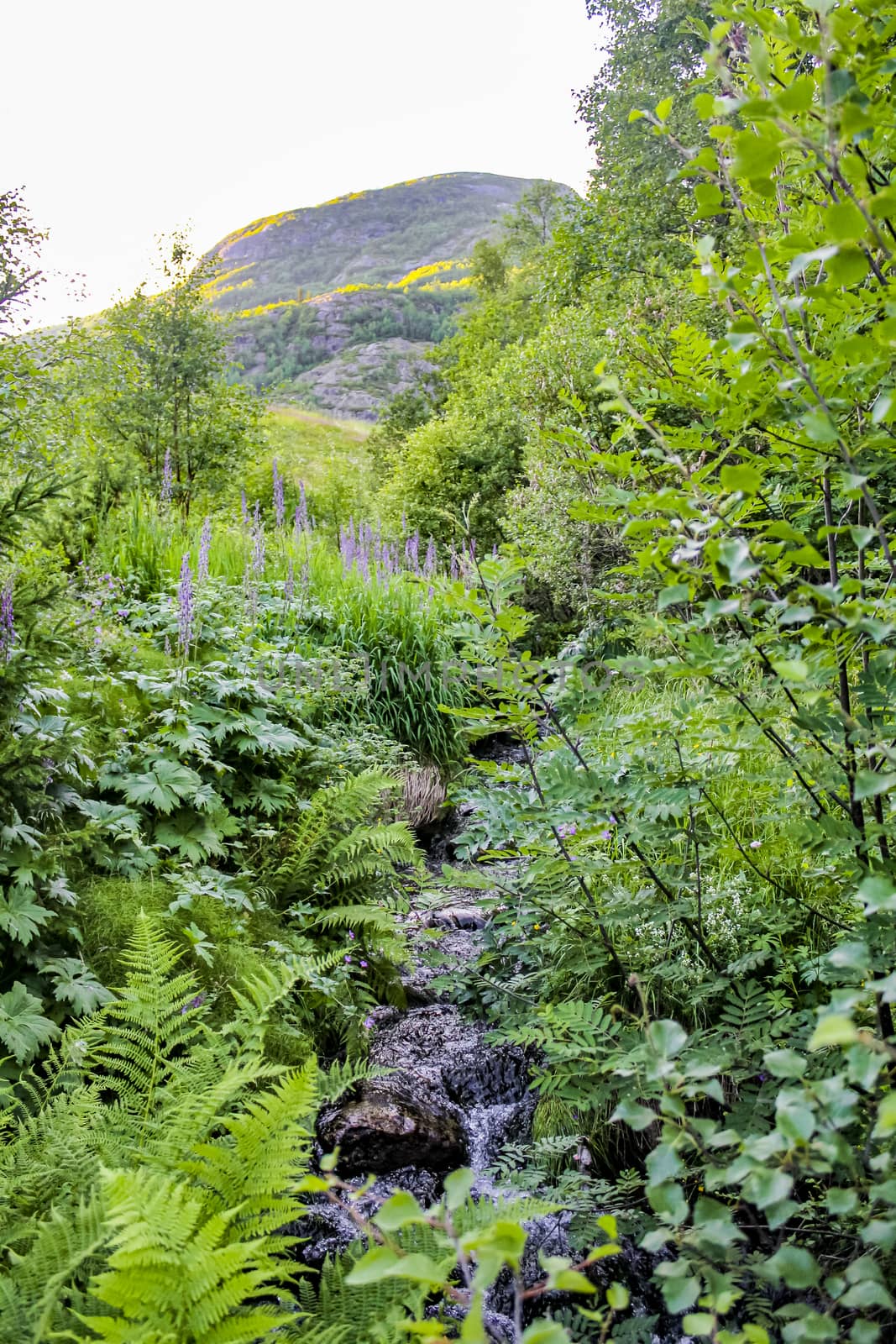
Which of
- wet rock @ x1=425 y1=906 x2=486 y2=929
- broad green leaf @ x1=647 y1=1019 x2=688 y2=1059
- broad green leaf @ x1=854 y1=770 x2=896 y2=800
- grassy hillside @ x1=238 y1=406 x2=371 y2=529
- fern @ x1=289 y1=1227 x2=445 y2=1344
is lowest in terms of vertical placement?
wet rock @ x1=425 y1=906 x2=486 y2=929

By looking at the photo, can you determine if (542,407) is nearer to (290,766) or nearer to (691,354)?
(290,766)

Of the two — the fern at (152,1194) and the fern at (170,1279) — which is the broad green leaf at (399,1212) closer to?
the fern at (152,1194)

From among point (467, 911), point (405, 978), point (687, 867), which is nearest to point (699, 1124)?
point (687, 867)

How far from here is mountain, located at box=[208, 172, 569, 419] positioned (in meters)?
67.4

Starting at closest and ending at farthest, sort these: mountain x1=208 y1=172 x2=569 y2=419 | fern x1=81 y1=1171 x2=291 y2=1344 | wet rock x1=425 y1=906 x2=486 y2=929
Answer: fern x1=81 y1=1171 x2=291 y2=1344
wet rock x1=425 y1=906 x2=486 y2=929
mountain x1=208 y1=172 x2=569 y2=419

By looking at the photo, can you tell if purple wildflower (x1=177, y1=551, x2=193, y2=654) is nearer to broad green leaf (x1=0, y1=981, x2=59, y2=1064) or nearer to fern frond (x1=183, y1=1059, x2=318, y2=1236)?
broad green leaf (x1=0, y1=981, x2=59, y2=1064)

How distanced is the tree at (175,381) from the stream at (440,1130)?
9.06 meters

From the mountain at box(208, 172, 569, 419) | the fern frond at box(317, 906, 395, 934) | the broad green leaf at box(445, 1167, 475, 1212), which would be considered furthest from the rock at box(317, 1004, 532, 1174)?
the mountain at box(208, 172, 569, 419)

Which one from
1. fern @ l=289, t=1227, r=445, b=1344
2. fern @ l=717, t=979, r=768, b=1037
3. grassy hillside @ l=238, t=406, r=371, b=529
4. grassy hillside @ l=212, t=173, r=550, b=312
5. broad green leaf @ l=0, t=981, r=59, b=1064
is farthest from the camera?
grassy hillside @ l=212, t=173, r=550, b=312

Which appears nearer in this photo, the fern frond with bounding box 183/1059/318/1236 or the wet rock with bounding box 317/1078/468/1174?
the fern frond with bounding box 183/1059/318/1236

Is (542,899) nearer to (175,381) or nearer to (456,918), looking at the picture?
(456,918)

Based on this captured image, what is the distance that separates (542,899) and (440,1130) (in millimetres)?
932

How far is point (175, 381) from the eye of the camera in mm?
11758

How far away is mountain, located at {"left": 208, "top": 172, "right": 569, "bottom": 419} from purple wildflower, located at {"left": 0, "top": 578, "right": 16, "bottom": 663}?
11.9m
